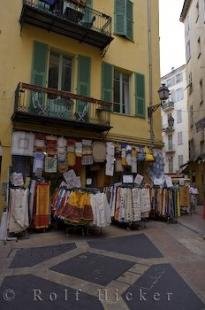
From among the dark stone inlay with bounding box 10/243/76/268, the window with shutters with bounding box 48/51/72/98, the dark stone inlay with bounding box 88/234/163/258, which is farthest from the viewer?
the window with shutters with bounding box 48/51/72/98

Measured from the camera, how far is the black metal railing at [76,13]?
1043cm

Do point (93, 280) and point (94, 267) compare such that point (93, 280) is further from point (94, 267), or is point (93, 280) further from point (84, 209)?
point (84, 209)

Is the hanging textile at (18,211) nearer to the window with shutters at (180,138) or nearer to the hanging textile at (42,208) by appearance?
the hanging textile at (42,208)

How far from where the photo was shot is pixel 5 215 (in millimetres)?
7832

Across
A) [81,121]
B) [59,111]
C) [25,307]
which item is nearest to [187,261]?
[25,307]

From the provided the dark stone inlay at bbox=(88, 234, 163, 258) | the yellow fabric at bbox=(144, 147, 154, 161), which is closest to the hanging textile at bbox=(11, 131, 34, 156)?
the dark stone inlay at bbox=(88, 234, 163, 258)

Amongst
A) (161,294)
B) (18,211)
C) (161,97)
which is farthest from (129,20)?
(161,294)

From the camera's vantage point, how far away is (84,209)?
317 inches

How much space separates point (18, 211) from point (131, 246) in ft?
10.6

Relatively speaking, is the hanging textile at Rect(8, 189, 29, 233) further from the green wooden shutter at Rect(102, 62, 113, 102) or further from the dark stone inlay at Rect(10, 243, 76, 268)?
the green wooden shutter at Rect(102, 62, 113, 102)

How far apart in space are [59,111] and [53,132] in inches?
31.1

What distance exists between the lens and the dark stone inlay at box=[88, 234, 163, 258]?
22.3 ft

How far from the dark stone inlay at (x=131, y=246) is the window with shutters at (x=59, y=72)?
6.05 m

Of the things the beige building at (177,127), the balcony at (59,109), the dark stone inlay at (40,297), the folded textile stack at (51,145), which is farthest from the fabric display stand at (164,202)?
the beige building at (177,127)
